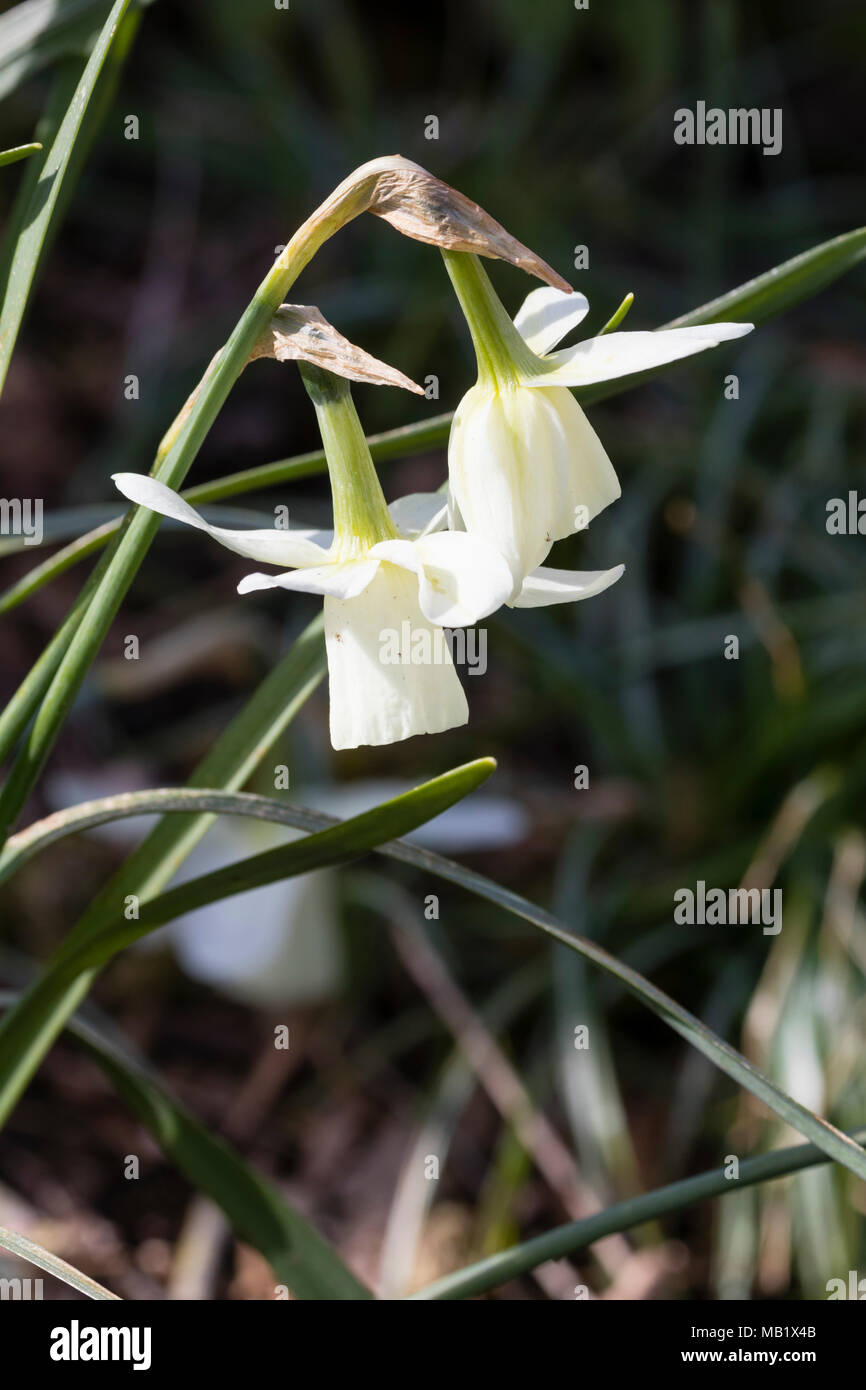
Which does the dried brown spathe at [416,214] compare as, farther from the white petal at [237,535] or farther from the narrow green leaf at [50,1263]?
the narrow green leaf at [50,1263]

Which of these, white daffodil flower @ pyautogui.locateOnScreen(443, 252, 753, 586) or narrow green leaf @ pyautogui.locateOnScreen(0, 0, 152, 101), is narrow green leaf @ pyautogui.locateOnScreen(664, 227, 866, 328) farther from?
narrow green leaf @ pyautogui.locateOnScreen(0, 0, 152, 101)

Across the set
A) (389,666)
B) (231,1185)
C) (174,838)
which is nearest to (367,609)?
(389,666)

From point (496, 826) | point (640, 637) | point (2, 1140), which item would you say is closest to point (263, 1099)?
point (2, 1140)

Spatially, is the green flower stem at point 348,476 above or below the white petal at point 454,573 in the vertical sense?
above

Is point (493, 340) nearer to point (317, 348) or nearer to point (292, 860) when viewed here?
point (317, 348)

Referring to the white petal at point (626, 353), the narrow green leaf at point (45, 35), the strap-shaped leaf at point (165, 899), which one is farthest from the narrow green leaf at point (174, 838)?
the narrow green leaf at point (45, 35)

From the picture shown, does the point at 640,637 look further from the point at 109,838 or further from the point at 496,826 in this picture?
the point at 109,838
